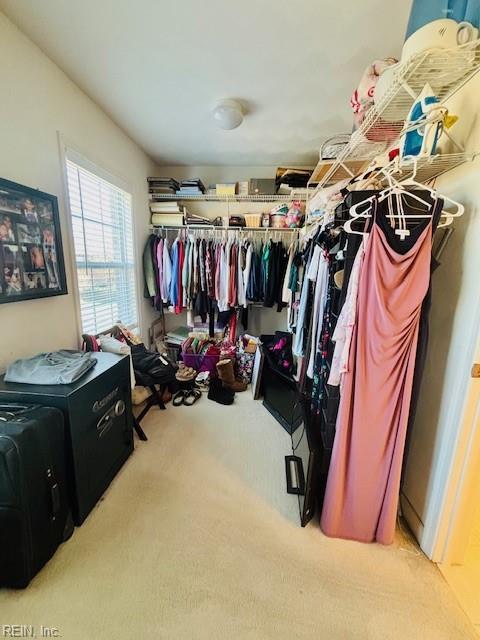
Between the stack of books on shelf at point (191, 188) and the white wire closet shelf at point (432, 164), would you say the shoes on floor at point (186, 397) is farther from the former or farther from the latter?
the white wire closet shelf at point (432, 164)

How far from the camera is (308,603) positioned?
105cm

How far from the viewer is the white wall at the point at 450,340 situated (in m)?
1.01

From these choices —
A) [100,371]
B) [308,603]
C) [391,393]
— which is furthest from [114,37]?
[308,603]

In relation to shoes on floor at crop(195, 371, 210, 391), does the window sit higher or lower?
higher

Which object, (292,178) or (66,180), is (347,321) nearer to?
(66,180)

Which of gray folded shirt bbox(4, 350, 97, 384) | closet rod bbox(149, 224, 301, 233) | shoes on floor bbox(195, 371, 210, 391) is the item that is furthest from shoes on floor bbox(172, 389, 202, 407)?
closet rod bbox(149, 224, 301, 233)

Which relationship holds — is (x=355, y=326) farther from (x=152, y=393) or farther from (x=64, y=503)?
(x=152, y=393)

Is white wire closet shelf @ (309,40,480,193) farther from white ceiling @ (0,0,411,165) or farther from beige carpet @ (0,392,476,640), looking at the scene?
beige carpet @ (0,392,476,640)

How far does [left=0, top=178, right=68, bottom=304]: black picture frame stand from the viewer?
1.30m

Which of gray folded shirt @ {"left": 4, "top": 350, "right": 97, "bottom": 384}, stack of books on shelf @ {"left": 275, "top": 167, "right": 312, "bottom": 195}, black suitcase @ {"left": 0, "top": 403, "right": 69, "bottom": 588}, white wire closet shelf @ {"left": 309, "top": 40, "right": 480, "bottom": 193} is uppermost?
stack of books on shelf @ {"left": 275, "top": 167, "right": 312, "bottom": 195}

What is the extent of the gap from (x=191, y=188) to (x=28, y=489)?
2.97 m

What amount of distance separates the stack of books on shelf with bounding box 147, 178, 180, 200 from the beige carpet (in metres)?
2.85

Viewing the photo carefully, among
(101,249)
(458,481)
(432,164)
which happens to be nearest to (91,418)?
(101,249)

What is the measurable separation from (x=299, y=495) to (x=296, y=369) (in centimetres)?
109
